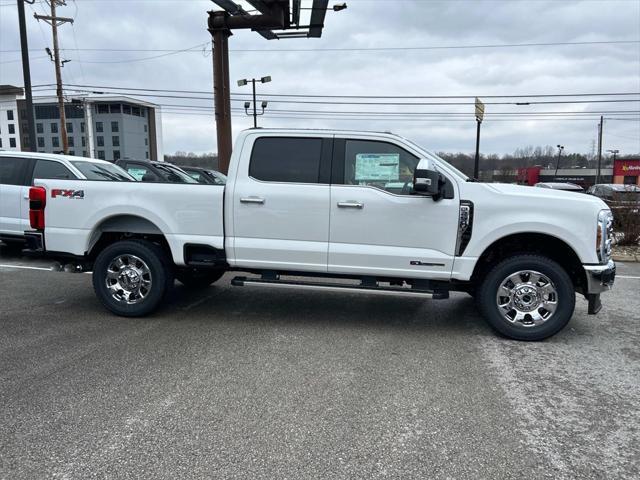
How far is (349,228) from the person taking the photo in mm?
5273

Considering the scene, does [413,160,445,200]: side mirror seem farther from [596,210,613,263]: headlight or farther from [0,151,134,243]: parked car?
[0,151,134,243]: parked car

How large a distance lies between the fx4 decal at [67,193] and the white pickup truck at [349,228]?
0.05ft

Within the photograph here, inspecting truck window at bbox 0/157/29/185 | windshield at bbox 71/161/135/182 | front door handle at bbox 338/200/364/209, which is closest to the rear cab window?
front door handle at bbox 338/200/364/209

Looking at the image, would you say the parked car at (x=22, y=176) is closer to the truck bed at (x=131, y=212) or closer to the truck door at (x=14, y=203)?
the truck door at (x=14, y=203)

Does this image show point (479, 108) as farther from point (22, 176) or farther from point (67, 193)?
point (67, 193)

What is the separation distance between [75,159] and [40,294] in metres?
3.09

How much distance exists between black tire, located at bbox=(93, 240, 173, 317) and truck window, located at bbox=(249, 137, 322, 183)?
1.48 meters

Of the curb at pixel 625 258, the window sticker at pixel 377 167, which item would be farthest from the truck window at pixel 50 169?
the curb at pixel 625 258

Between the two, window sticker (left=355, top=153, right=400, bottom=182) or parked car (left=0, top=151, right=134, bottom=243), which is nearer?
window sticker (left=355, top=153, right=400, bottom=182)

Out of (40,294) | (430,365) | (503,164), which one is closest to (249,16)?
(40,294)

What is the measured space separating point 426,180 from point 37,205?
447 cm

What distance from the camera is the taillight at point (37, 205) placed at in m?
5.86

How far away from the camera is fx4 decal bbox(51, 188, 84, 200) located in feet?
19.2

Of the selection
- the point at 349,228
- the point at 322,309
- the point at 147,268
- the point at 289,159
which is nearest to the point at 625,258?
the point at 322,309
